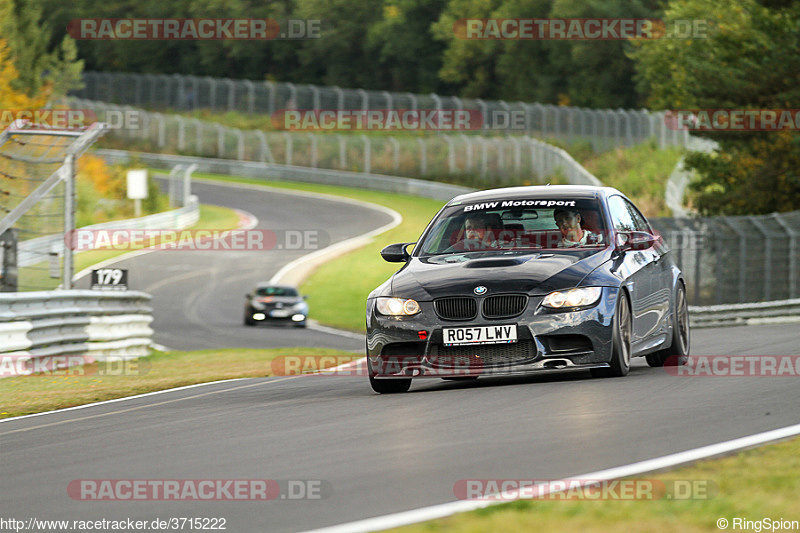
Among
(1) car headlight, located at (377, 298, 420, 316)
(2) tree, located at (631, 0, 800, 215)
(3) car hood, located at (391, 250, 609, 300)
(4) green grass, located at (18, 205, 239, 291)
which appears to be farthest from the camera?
(2) tree, located at (631, 0, 800, 215)

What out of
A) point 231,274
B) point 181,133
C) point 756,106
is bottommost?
point 231,274

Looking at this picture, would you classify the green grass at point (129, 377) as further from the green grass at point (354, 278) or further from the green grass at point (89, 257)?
the green grass at point (354, 278)

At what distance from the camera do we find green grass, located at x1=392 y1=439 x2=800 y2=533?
17.8ft

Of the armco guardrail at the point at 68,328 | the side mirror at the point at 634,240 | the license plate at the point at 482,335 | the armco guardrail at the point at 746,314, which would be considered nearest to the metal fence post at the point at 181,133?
the armco guardrail at the point at 746,314

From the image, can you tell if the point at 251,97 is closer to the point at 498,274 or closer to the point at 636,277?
the point at 636,277

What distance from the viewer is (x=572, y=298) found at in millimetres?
10750

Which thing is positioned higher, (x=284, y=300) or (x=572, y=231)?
(x=572, y=231)

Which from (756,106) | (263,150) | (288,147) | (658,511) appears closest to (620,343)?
(658,511)

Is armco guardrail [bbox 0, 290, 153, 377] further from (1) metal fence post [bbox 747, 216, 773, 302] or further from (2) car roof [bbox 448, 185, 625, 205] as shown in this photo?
(1) metal fence post [bbox 747, 216, 773, 302]

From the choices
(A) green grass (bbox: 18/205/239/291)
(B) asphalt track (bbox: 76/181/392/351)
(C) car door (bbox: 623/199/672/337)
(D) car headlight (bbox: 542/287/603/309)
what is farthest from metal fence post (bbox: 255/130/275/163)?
(D) car headlight (bbox: 542/287/603/309)

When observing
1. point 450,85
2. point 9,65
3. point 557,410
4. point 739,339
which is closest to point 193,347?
point 739,339

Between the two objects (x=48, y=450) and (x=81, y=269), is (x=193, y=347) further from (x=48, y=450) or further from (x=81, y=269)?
(x=48, y=450)

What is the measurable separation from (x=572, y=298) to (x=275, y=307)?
24121 millimetres

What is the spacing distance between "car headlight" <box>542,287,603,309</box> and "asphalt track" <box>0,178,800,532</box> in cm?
62
